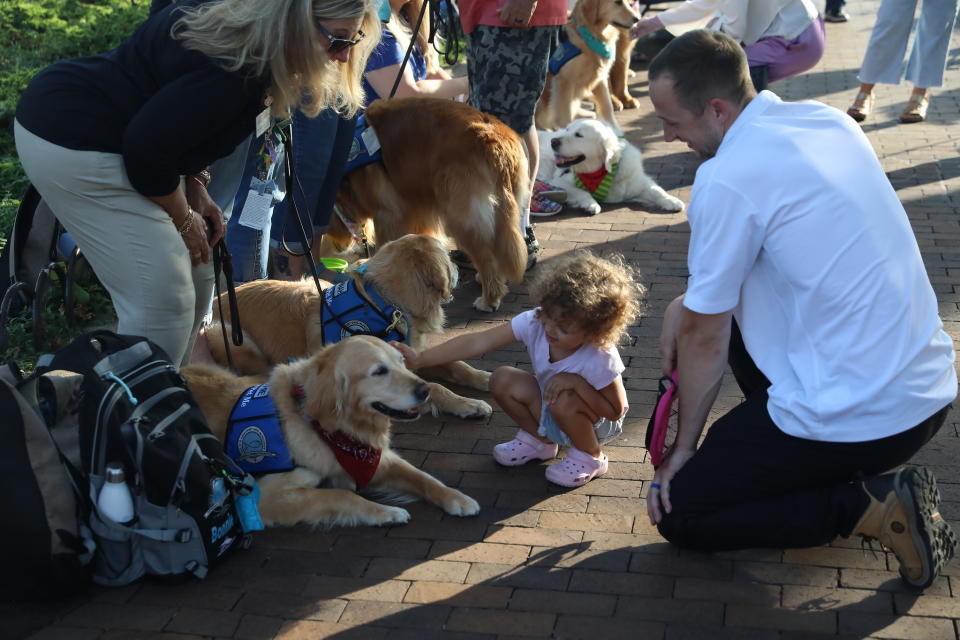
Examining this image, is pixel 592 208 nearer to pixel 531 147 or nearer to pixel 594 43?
pixel 531 147

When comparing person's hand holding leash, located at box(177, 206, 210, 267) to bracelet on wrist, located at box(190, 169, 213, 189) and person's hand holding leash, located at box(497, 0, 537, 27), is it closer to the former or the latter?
bracelet on wrist, located at box(190, 169, 213, 189)

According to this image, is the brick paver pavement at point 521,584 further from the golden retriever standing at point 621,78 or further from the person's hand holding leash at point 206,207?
the golden retriever standing at point 621,78

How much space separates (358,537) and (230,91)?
1.64m

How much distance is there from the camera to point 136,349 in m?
3.23

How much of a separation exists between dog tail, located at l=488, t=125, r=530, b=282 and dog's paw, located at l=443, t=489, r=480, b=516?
196cm

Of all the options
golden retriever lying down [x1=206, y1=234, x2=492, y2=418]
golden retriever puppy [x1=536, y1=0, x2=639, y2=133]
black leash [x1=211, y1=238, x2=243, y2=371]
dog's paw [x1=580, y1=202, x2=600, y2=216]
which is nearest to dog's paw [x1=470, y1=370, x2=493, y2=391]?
golden retriever lying down [x1=206, y1=234, x2=492, y2=418]

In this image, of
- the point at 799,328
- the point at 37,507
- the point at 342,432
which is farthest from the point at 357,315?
the point at 799,328

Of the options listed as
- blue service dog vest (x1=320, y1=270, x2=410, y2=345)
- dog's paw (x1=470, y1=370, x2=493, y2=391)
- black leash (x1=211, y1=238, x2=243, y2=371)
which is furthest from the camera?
dog's paw (x1=470, y1=370, x2=493, y2=391)

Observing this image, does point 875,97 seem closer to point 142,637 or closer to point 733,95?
point 733,95

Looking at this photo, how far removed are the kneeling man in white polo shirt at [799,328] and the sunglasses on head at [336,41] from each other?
103 cm

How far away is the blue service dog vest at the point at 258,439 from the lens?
355 centimetres

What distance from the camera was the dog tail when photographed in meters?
5.07

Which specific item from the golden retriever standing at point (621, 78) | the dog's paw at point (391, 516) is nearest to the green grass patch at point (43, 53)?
the dog's paw at point (391, 516)

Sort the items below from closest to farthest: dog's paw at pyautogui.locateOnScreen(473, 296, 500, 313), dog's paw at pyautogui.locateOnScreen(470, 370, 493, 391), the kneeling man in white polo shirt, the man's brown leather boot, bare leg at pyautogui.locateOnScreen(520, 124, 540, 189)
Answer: the kneeling man in white polo shirt → the man's brown leather boot → dog's paw at pyautogui.locateOnScreen(470, 370, 493, 391) → dog's paw at pyautogui.locateOnScreen(473, 296, 500, 313) → bare leg at pyautogui.locateOnScreen(520, 124, 540, 189)
